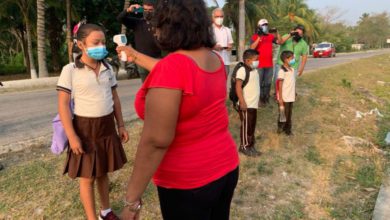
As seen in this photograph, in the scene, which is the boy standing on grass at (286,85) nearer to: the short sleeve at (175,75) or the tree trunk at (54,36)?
the short sleeve at (175,75)

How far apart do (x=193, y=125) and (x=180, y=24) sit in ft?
1.40

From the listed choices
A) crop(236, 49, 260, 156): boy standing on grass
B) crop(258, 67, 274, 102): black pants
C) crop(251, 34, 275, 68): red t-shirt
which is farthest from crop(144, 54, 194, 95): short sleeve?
crop(258, 67, 274, 102): black pants

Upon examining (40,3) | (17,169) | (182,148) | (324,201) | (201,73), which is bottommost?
(324,201)

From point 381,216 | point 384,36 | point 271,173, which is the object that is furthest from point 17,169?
point 384,36

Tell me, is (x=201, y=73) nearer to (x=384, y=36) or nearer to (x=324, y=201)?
(x=324, y=201)

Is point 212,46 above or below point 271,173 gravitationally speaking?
above

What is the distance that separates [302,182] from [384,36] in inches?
3515

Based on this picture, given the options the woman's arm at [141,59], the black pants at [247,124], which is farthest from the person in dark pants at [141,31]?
the black pants at [247,124]

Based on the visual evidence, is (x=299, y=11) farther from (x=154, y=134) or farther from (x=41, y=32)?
(x=154, y=134)

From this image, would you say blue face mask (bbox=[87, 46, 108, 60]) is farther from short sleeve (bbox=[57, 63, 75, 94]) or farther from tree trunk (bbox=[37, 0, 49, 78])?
tree trunk (bbox=[37, 0, 49, 78])

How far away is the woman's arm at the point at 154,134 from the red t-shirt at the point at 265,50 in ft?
18.2

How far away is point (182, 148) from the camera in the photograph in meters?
1.53

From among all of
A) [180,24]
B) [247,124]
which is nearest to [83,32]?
[180,24]

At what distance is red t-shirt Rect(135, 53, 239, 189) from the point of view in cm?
141
